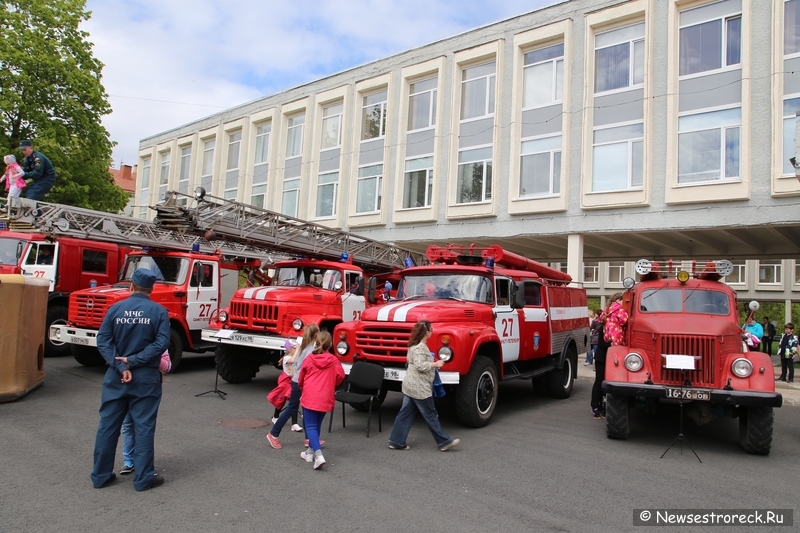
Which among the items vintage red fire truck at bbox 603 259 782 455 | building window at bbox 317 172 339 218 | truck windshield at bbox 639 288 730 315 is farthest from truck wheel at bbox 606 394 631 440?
building window at bbox 317 172 339 218

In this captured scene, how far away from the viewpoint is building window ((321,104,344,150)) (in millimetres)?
25078

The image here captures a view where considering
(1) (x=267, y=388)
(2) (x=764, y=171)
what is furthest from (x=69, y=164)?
(2) (x=764, y=171)

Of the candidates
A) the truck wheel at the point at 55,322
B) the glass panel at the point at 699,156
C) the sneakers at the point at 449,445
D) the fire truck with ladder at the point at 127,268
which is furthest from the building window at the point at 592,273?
the sneakers at the point at 449,445

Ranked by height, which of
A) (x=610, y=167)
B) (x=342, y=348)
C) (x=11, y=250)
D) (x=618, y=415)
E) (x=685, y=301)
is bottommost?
(x=618, y=415)

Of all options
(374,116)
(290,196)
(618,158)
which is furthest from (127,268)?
(290,196)

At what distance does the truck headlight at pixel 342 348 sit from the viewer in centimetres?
793

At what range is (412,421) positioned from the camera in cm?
655

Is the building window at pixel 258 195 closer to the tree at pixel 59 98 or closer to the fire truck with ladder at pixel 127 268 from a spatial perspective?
the tree at pixel 59 98

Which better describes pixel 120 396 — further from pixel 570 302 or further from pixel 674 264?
pixel 570 302

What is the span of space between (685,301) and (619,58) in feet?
41.1

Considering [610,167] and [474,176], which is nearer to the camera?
[610,167]

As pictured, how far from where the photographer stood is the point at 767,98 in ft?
49.3

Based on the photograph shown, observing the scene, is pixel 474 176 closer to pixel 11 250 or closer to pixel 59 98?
pixel 11 250

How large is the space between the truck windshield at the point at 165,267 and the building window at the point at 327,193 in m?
13.0
